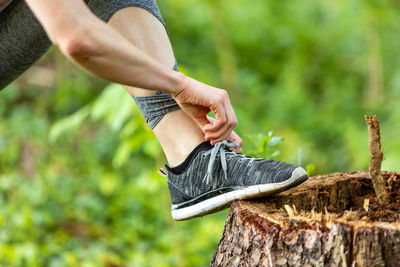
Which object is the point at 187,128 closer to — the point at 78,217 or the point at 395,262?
the point at 395,262

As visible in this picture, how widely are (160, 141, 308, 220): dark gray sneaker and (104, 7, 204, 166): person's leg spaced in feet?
0.16

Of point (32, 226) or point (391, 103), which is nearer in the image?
point (32, 226)

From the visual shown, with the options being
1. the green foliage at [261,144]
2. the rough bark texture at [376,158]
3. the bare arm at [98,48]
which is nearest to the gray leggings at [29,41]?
Answer: the bare arm at [98,48]

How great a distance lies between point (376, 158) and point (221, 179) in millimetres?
496

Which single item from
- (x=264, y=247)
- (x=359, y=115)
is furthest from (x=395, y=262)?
(x=359, y=115)

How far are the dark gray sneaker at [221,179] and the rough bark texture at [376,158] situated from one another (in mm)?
243

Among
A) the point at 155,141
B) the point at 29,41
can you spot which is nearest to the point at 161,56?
the point at 29,41

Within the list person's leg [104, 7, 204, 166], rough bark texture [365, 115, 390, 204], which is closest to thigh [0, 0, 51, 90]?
person's leg [104, 7, 204, 166]

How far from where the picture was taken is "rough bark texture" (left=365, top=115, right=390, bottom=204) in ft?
4.82

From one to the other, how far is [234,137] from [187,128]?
0.62ft

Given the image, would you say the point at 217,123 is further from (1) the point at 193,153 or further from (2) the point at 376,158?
(2) the point at 376,158

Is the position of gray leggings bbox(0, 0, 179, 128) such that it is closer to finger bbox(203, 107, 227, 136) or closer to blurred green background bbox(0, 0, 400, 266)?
finger bbox(203, 107, 227, 136)

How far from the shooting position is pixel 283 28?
6.72m

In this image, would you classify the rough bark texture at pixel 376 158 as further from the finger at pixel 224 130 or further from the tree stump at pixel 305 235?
the finger at pixel 224 130
